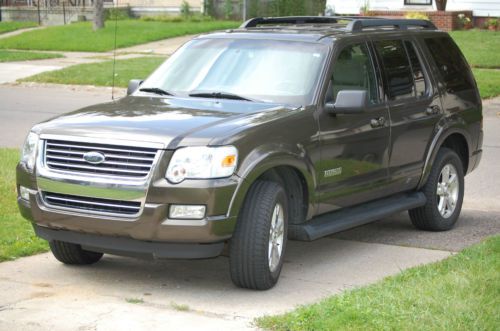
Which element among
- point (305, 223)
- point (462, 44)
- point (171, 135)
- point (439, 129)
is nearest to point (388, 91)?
point (439, 129)

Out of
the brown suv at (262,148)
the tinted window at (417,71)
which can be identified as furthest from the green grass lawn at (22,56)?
the tinted window at (417,71)

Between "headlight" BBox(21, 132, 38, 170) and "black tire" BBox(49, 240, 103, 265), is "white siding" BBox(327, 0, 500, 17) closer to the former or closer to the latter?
"black tire" BBox(49, 240, 103, 265)

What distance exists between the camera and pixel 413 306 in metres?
6.02

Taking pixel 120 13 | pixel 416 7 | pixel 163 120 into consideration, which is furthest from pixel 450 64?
pixel 120 13

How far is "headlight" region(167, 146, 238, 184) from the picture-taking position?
6.54m

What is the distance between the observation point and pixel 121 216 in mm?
6578

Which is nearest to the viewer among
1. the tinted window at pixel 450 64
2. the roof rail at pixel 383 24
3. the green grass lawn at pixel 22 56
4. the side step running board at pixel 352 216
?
the side step running board at pixel 352 216

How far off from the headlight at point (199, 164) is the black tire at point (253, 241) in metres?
0.34

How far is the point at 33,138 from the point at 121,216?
3.29 feet

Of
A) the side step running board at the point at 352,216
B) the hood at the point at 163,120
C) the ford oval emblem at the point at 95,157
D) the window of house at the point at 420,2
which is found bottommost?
the window of house at the point at 420,2

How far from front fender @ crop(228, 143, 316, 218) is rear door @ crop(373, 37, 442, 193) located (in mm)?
1264

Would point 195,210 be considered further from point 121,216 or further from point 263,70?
point 263,70

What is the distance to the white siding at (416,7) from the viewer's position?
3288cm

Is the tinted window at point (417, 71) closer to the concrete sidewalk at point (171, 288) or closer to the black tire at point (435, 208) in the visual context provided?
the black tire at point (435, 208)
